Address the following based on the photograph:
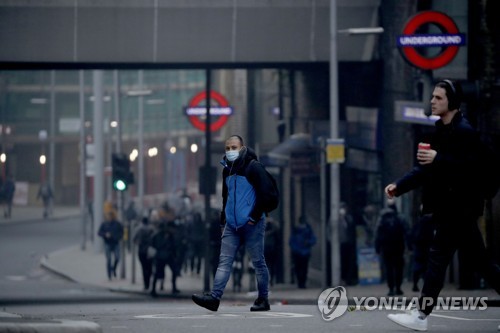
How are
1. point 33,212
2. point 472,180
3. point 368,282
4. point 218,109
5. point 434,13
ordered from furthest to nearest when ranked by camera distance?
point 33,212, point 218,109, point 368,282, point 434,13, point 472,180

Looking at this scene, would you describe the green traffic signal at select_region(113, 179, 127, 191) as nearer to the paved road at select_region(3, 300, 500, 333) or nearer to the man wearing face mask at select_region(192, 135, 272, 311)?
the paved road at select_region(3, 300, 500, 333)

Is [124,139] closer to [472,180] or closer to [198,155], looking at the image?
[198,155]

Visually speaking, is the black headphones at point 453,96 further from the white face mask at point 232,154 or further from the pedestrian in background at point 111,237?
the pedestrian in background at point 111,237

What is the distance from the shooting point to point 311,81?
34.8 m

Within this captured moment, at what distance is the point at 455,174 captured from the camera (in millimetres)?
9875

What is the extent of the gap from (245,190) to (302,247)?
56.7 feet

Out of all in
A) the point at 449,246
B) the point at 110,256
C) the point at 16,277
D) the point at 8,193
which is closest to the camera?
the point at 449,246

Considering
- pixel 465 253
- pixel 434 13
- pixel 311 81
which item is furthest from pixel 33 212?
pixel 465 253

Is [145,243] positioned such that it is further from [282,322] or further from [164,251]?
[282,322]

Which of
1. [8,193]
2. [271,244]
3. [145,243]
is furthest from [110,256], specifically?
[8,193]

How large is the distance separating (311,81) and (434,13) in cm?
1019

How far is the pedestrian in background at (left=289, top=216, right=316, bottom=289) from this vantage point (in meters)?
29.4

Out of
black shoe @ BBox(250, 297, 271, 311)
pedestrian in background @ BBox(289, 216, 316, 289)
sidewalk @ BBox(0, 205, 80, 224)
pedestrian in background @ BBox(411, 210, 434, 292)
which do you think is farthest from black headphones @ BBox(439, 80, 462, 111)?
sidewalk @ BBox(0, 205, 80, 224)

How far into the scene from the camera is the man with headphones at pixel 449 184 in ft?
32.4
